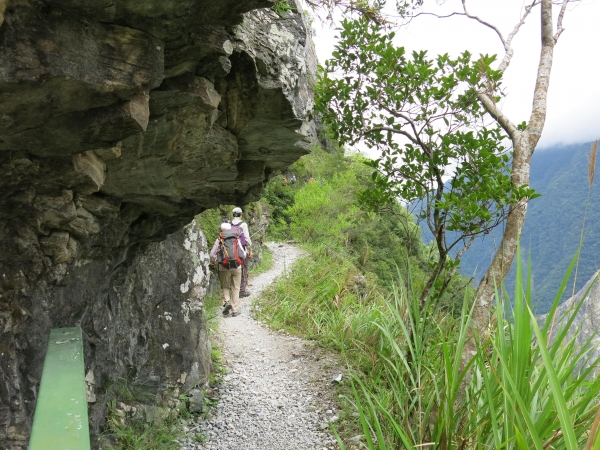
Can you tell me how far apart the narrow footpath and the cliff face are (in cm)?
123

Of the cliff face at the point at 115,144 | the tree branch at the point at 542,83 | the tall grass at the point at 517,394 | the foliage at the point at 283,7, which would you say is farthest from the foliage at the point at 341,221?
the tall grass at the point at 517,394

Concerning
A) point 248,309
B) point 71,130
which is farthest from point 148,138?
point 248,309

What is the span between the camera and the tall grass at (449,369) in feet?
5.84

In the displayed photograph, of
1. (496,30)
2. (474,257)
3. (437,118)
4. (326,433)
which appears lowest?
(326,433)

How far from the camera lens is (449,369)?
2291 mm

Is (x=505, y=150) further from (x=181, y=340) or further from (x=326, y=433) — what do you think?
(x=181, y=340)

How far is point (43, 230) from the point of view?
3.10 metres

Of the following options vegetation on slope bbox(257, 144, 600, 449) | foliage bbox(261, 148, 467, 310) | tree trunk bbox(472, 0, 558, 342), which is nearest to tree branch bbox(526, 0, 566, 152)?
tree trunk bbox(472, 0, 558, 342)

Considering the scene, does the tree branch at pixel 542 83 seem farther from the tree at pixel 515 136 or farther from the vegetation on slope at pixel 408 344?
the vegetation on slope at pixel 408 344

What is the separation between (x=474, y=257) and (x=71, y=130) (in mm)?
4011

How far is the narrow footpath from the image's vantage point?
478 cm

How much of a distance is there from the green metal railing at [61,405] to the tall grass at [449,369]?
1266 mm

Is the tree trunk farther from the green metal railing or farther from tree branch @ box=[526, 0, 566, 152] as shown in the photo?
the green metal railing

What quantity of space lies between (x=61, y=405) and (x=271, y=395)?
15.4 feet
